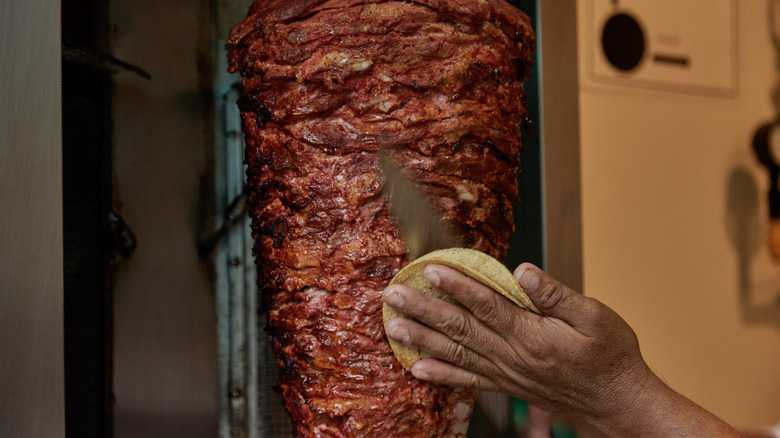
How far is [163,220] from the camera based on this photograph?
49.1 inches

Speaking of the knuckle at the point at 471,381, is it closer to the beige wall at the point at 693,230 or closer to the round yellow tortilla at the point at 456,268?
the round yellow tortilla at the point at 456,268

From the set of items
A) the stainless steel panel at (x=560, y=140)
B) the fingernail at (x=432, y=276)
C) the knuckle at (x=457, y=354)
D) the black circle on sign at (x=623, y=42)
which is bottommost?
the knuckle at (x=457, y=354)

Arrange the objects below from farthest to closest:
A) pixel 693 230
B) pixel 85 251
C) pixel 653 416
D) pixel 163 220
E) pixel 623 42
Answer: pixel 693 230, pixel 623 42, pixel 163 220, pixel 85 251, pixel 653 416

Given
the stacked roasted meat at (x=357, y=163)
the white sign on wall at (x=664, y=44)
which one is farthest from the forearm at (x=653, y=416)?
the white sign on wall at (x=664, y=44)

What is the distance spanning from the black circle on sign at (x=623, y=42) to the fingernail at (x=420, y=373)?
151 centimetres

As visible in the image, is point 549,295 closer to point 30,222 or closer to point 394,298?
point 394,298

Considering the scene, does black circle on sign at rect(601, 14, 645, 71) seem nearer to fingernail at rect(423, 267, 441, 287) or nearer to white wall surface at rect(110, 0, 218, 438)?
white wall surface at rect(110, 0, 218, 438)

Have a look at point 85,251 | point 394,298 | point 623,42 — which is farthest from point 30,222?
point 623,42

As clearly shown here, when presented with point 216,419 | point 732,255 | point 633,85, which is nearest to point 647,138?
point 633,85

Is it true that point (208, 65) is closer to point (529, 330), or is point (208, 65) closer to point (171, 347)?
point (171, 347)

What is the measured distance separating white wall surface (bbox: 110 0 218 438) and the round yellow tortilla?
54 cm

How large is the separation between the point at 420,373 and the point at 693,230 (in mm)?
1746

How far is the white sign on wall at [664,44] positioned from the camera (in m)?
2.04

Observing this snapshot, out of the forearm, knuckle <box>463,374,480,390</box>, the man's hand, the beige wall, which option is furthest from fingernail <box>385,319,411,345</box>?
the beige wall
